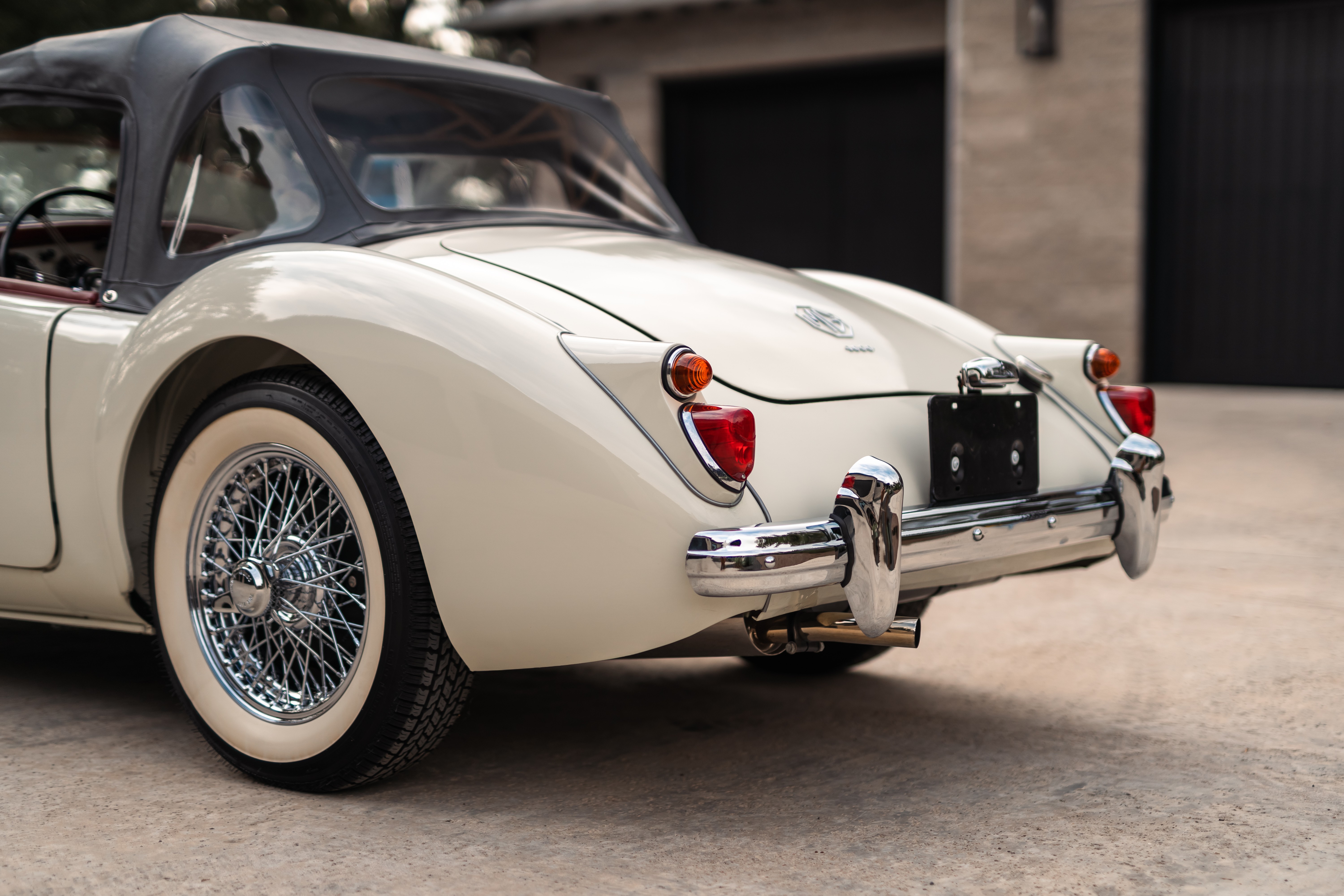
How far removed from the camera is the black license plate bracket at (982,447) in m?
2.66

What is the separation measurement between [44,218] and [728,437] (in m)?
2.23

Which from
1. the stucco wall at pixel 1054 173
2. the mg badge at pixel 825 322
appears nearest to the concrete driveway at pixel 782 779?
the mg badge at pixel 825 322

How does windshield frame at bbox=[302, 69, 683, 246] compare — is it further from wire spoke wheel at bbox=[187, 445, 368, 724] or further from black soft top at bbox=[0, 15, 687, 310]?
wire spoke wheel at bbox=[187, 445, 368, 724]

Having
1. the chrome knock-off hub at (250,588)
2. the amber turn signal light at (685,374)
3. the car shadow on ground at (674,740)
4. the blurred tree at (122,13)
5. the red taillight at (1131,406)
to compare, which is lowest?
the car shadow on ground at (674,740)

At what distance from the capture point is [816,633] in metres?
2.49

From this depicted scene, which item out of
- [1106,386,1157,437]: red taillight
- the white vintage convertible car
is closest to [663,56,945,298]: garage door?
the white vintage convertible car

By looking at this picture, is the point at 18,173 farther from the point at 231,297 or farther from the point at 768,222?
the point at 768,222

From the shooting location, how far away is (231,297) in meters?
2.61

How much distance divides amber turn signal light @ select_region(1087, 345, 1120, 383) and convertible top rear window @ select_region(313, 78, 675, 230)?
1306 mm

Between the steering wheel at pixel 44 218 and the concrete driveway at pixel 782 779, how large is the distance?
42.2 inches

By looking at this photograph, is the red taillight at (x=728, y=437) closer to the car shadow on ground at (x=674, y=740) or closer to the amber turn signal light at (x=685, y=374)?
the amber turn signal light at (x=685, y=374)

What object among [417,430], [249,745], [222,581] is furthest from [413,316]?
[249,745]

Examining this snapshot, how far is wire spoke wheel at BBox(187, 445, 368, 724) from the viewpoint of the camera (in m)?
2.56

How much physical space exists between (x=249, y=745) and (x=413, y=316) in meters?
0.92
